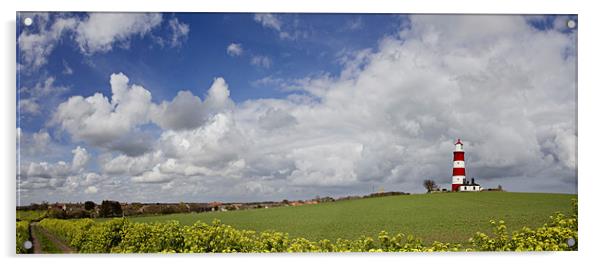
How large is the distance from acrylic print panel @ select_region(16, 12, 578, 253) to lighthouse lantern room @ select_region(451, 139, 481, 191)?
0.05 ft

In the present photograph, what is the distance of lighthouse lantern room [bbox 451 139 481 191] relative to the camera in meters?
5.68

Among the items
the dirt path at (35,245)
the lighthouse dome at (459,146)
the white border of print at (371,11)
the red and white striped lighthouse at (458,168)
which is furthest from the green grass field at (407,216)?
the dirt path at (35,245)

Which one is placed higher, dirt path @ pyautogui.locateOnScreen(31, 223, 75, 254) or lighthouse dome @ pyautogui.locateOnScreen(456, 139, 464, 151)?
lighthouse dome @ pyautogui.locateOnScreen(456, 139, 464, 151)

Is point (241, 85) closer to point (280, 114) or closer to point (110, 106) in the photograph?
point (280, 114)

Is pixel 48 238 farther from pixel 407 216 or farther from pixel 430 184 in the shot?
pixel 430 184

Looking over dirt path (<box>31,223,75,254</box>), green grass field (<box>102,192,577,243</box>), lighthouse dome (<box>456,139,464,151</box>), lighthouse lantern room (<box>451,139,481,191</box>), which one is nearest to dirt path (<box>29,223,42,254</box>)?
dirt path (<box>31,223,75,254</box>)

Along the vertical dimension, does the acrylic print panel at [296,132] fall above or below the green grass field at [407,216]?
above

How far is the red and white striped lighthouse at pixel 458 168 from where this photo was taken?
5.69 m

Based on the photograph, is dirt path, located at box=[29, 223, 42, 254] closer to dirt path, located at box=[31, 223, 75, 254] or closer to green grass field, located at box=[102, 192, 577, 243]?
dirt path, located at box=[31, 223, 75, 254]

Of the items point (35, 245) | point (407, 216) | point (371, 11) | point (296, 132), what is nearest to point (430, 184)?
point (407, 216)

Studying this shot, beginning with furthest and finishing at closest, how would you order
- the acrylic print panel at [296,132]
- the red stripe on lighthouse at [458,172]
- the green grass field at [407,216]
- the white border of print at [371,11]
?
1. the red stripe on lighthouse at [458,172]
2. the green grass field at [407,216]
3. the acrylic print panel at [296,132]
4. the white border of print at [371,11]

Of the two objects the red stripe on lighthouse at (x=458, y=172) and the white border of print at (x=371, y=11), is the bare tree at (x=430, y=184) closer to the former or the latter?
the red stripe on lighthouse at (x=458, y=172)

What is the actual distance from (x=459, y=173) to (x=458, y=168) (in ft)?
0.20
